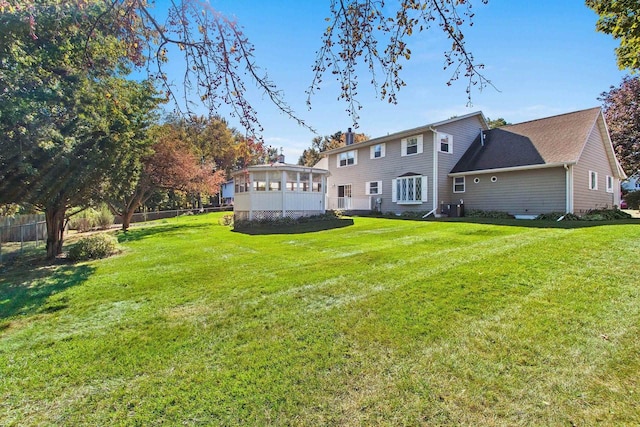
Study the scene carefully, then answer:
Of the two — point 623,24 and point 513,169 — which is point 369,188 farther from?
point 623,24

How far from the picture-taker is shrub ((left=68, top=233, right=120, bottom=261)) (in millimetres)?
9508

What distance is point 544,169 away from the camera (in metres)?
15.1

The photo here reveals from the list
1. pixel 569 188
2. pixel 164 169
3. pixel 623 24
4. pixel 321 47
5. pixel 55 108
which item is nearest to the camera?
pixel 321 47

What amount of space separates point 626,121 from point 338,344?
28.1 meters

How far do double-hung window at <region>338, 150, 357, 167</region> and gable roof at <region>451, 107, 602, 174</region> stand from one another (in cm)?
751

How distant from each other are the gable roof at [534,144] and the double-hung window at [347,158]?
7.51 meters

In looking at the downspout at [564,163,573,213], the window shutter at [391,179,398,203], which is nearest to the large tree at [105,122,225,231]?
the window shutter at [391,179,398,203]

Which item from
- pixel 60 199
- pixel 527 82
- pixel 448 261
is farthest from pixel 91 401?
pixel 60 199

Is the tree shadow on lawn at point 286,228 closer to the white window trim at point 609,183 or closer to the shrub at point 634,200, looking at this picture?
the white window trim at point 609,183

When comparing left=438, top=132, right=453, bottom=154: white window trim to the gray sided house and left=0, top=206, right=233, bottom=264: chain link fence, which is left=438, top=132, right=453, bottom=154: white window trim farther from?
left=0, top=206, right=233, bottom=264: chain link fence

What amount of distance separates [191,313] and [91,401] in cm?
186

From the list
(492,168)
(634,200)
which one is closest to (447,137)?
(492,168)

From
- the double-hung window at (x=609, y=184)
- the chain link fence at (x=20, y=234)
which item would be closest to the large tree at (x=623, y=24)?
the double-hung window at (x=609, y=184)

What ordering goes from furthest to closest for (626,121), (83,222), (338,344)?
(626,121) < (83,222) < (338,344)
